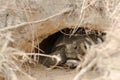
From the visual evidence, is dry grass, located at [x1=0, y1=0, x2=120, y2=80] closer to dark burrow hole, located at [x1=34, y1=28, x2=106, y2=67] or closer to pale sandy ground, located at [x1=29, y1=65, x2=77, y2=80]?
dark burrow hole, located at [x1=34, y1=28, x2=106, y2=67]

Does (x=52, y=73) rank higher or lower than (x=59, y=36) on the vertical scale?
lower

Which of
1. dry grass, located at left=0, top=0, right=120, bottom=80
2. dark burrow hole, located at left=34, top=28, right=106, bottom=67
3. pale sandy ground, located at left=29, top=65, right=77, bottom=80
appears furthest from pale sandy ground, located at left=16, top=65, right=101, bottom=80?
dry grass, located at left=0, top=0, right=120, bottom=80

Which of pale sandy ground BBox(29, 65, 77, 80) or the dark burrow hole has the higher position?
the dark burrow hole

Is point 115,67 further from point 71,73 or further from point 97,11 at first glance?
point 71,73

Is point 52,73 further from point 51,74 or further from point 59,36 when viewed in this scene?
point 59,36

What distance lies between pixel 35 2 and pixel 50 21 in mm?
203

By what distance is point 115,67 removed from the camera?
199 cm

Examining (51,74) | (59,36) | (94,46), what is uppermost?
(59,36)

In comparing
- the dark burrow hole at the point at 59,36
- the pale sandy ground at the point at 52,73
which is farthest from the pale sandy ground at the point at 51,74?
the dark burrow hole at the point at 59,36

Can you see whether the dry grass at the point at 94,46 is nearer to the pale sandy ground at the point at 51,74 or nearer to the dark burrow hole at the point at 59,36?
the dark burrow hole at the point at 59,36

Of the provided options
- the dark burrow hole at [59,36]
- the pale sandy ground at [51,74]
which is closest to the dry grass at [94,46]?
the dark burrow hole at [59,36]

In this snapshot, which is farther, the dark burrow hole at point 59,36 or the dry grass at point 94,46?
the dark burrow hole at point 59,36

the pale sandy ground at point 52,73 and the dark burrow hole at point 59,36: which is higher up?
the dark burrow hole at point 59,36

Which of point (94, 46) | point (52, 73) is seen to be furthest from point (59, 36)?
point (94, 46)
